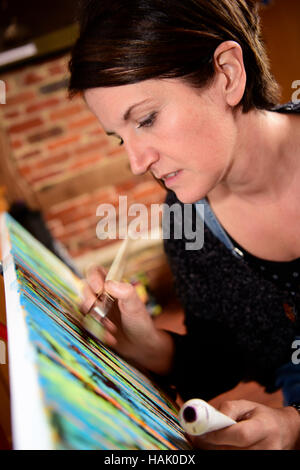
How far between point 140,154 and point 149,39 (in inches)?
7.8

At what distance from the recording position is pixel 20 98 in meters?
2.81

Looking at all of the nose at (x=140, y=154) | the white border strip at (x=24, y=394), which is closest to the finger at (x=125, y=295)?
the nose at (x=140, y=154)

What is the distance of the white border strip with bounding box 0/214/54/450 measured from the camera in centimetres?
29

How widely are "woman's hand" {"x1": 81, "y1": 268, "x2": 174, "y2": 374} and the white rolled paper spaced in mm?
264

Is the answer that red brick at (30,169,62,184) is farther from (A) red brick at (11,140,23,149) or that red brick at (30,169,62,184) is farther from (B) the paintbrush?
(B) the paintbrush

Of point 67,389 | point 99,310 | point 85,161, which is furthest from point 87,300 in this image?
point 85,161

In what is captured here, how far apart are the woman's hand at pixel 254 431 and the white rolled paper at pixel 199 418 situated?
4 centimetres

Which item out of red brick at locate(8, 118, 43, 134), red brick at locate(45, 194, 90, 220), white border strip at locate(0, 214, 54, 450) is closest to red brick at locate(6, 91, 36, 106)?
red brick at locate(8, 118, 43, 134)

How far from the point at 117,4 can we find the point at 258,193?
519 millimetres

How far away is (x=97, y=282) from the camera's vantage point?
0.83 meters

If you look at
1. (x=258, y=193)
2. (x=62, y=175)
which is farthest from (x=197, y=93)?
(x=62, y=175)

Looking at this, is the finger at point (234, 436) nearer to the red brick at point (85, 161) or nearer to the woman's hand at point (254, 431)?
the woman's hand at point (254, 431)

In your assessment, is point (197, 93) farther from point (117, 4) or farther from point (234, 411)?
point (234, 411)

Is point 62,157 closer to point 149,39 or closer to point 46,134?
point 46,134
